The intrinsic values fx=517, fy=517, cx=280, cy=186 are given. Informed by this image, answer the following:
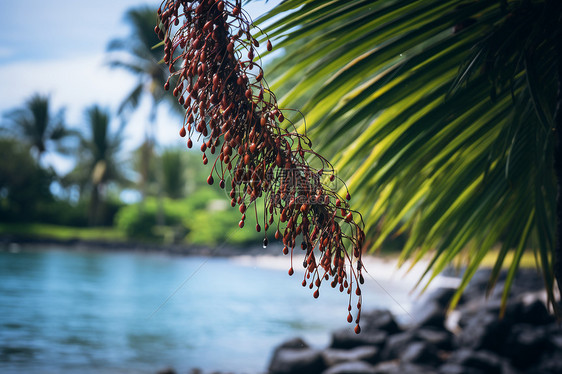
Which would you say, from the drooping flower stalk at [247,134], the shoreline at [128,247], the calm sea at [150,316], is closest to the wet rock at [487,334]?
the calm sea at [150,316]

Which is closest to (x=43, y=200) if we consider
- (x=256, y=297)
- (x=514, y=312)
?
(x=256, y=297)

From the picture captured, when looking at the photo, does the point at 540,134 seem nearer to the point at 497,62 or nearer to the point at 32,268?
the point at 497,62

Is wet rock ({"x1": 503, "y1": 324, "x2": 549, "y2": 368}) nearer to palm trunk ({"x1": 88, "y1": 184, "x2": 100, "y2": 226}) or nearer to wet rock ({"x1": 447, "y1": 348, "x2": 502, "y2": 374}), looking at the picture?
wet rock ({"x1": 447, "y1": 348, "x2": 502, "y2": 374})

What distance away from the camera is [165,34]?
1438 millimetres

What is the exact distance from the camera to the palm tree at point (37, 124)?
3753 cm

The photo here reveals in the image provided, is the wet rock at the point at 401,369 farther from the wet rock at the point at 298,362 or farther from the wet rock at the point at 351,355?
the wet rock at the point at 298,362

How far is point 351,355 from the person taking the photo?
752 centimetres

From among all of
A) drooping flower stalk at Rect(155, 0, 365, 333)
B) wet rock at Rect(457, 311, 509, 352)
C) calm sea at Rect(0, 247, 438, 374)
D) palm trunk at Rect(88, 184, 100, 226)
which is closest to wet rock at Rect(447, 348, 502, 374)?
wet rock at Rect(457, 311, 509, 352)

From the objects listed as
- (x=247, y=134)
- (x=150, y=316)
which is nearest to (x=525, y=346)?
(x=150, y=316)

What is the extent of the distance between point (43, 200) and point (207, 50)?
35.5m

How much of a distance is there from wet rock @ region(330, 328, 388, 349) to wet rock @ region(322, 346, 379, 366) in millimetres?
302

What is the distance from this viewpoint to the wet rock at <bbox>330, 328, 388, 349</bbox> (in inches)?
321

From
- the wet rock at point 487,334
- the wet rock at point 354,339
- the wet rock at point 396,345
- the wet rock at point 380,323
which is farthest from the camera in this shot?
the wet rock at point 380,323

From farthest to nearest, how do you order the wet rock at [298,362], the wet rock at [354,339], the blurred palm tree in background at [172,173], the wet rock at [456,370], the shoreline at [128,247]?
the blurred palm tree in background at [172,173], the shoreline at [128,247], the wet rock at [354,339], the wet rock at [298,362], the wet rock at [456,370]
